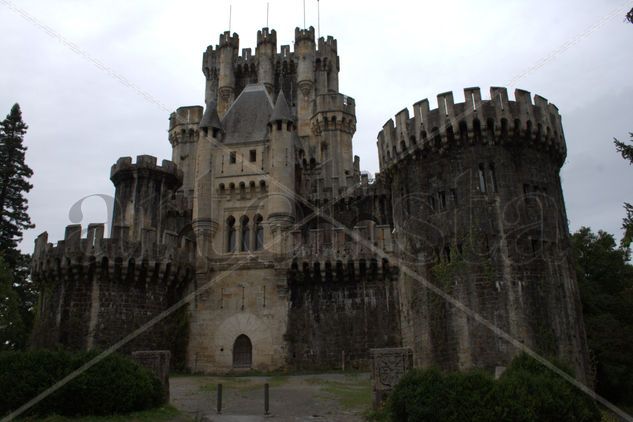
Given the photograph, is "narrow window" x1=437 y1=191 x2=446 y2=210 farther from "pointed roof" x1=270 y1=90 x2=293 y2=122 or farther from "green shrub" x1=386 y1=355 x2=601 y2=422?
"green shrub" x1=386 y1=355 x2=601 y2=422

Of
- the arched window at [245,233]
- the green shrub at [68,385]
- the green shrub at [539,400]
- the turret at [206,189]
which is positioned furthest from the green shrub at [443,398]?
the turret at [206,189]

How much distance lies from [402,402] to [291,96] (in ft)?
137

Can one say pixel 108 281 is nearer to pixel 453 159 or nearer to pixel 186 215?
pixel 186 215

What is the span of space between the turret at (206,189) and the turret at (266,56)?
53.7 feet

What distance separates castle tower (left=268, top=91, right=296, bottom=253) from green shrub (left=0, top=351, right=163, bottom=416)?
16.4 m

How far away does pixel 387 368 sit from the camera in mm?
18109

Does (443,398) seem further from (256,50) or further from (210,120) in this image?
(256,50)

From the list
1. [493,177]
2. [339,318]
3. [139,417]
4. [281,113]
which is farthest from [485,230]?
[139,417]

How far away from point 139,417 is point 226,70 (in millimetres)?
41322

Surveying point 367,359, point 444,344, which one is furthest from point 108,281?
point 444,344

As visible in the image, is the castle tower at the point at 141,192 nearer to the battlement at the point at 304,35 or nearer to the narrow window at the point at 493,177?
the narrow window at the point at 493,177

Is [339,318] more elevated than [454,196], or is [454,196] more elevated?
[454,196]

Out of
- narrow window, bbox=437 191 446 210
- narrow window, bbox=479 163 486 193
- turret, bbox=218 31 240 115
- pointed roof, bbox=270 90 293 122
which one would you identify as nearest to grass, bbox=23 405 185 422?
narrow window, bbox=437 191 446 210

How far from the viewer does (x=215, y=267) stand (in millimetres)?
33594
